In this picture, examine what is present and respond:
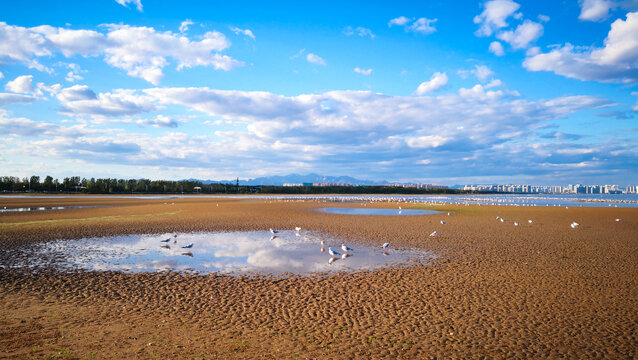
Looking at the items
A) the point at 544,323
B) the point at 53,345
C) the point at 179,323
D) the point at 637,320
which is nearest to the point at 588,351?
the point at 544,323

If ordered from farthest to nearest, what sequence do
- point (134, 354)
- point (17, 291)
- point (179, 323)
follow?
1. point (17, 291)
2. point (179, 323)
3. point (134, 354)

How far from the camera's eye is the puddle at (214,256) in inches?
512

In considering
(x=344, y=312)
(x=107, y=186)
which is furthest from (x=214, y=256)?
(x=107, y=186)

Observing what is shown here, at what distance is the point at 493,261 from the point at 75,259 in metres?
17.7

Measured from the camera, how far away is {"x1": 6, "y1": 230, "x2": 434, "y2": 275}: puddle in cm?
1300

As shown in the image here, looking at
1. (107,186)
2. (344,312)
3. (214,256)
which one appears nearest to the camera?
(344,312)

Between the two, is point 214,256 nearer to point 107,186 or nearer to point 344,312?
point 344,312

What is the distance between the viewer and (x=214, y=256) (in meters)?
15.2

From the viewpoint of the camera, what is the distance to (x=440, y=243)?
60.1 feet

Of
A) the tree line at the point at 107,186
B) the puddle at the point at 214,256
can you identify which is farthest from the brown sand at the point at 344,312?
the tree line at the point at 107,186

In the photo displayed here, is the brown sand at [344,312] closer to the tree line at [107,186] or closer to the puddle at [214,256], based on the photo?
the puddle at [214,256]

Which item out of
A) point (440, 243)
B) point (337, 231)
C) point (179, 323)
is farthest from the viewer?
point (337, 231)

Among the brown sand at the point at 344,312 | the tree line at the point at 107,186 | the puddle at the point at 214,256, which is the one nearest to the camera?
the brown sand at the point at 344,312

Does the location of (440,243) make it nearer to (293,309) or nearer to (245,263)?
(245,263)
